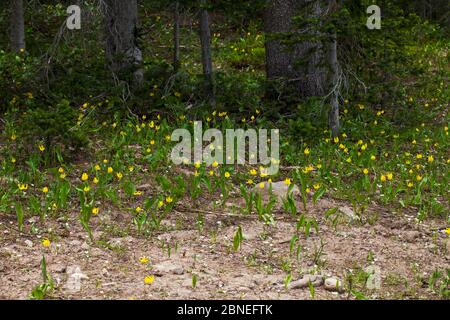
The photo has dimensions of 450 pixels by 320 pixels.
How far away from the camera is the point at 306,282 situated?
530cm

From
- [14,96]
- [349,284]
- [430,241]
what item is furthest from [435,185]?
[14,96]

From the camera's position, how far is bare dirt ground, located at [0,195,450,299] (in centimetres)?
519

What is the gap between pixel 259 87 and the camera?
10508mm

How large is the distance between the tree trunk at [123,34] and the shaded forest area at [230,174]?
2cm

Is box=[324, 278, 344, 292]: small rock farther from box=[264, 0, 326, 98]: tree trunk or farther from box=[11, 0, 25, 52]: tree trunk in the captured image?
box=[11, 0, 25, 52]: tree trunk

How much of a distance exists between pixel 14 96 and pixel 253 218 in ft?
16.5

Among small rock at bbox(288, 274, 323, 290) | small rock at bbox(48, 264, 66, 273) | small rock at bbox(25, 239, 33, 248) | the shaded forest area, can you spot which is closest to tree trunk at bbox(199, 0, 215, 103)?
the shaded forest area

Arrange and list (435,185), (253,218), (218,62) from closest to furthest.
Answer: (253,218) → (435,185) → (218,62)

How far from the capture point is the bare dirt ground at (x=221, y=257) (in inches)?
204

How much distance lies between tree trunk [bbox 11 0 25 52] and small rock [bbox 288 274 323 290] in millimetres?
9728

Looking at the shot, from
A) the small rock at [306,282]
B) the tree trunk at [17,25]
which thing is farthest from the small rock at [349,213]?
the tree trunk at [17,25]

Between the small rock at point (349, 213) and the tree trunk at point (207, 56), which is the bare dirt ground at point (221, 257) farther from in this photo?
the tree trunk at point (207, 56)

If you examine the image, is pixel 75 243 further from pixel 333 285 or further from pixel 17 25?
pixel 17 25

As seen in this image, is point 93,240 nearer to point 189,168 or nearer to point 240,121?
point 189,168
